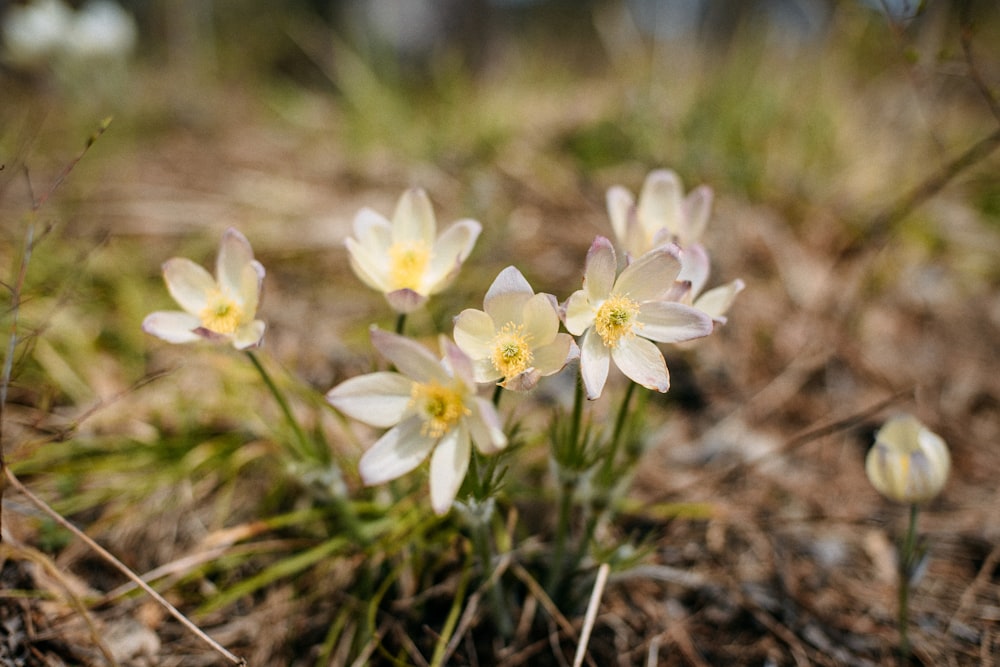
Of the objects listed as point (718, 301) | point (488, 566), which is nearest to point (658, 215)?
point (718, 301)

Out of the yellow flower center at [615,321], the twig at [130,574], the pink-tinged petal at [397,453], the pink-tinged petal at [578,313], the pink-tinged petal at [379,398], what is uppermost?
the pink-tinged petal at [578,313]

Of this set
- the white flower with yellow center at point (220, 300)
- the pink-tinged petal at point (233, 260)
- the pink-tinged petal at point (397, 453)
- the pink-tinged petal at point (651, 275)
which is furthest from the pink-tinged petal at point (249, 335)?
the pink-tinged petal at point (651, 275)

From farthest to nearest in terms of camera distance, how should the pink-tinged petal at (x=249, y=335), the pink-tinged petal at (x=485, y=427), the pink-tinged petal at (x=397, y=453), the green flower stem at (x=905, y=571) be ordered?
the green flower stem at (x=905, y=571) → the pink-tinged petal at (x=249, y=335) → the pink-tinged petal at (x=397, y=453) → the pink-tinged petal at (x=485, y=427)

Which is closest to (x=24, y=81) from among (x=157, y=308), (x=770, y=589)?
(x=157, y=308)

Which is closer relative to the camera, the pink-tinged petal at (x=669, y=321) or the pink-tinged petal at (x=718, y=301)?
the pink-tinged petal at (x=669, y=321)

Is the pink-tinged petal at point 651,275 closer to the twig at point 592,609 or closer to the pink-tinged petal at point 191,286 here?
the twig at point 592,609
